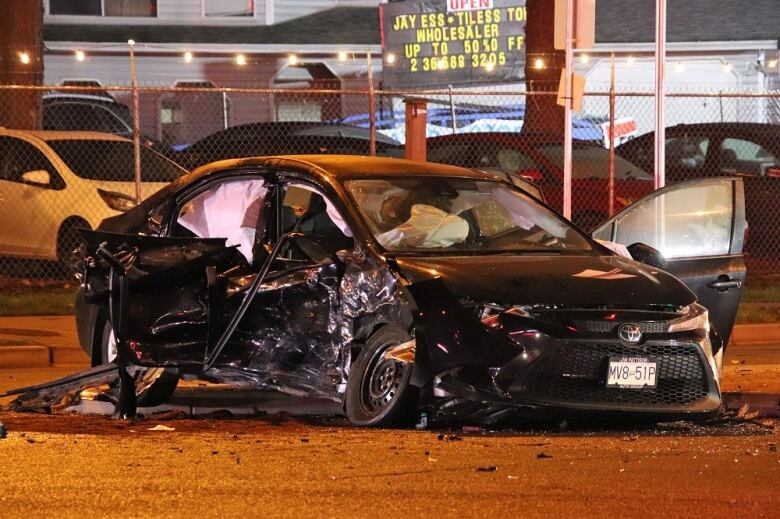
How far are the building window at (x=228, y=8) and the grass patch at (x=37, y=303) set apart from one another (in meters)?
18.0

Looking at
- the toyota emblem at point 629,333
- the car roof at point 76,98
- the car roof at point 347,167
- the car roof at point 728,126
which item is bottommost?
the toyota emblem at point 629,333

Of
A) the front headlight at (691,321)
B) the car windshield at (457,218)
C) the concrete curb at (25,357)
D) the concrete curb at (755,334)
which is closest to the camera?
the front headlight at (691,321)

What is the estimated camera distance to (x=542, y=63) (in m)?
19.8

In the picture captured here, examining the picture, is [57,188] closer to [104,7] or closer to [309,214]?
[309,214]

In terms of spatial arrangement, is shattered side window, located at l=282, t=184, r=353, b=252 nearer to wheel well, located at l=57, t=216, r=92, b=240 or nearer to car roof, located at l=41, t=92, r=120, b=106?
wheel well, located at l=57, t=216, r=92, b=240

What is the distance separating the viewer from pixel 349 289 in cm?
787

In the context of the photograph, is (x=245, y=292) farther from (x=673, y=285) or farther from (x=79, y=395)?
(x=673, y=285)

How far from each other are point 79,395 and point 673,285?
3686 millimetres

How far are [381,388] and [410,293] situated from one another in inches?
22.2

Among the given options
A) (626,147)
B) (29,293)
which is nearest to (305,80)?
(626,147)

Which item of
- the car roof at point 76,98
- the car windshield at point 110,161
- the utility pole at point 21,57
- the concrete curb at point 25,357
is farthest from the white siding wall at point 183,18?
the concrete curb at point 25,357

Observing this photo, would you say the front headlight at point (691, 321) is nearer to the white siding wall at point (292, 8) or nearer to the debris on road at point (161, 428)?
the debris on road at point (161, 428)

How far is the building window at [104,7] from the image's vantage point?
3216 centimetres

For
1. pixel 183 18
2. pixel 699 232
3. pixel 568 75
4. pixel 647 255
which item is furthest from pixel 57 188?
pixel 183 18
